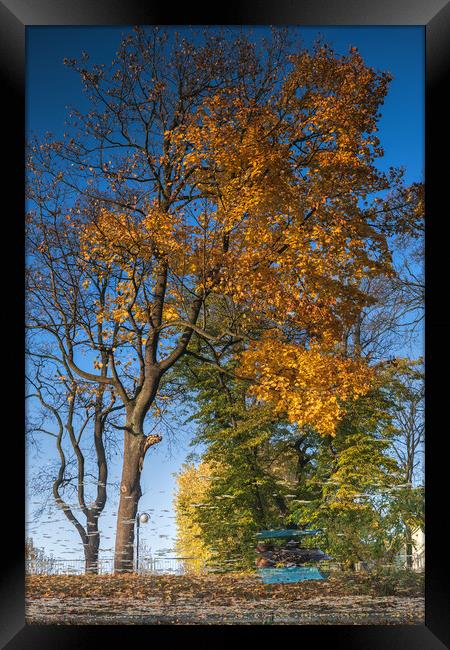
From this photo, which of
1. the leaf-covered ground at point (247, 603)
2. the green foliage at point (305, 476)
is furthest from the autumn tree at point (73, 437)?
the green foliage at point (305, 476)

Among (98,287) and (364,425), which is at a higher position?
(98,287)

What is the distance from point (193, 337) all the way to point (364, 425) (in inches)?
52.9

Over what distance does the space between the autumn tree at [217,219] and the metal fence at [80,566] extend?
0.31 m

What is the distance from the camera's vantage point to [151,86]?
5012 millimetres

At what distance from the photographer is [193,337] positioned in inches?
197

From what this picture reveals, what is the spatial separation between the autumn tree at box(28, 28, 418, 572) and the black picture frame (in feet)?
0.73
